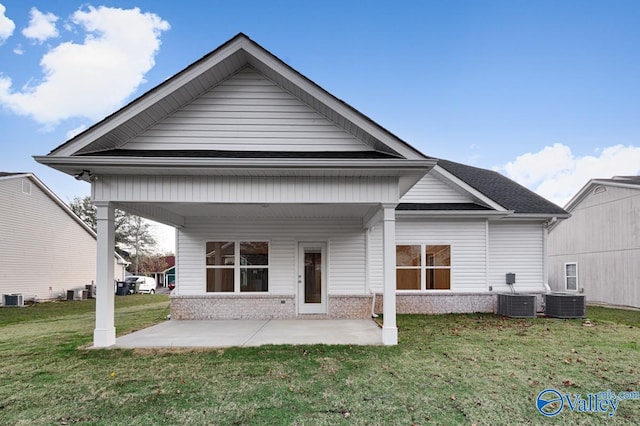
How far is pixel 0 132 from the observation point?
19812mm

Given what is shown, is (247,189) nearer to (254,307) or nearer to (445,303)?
(254,307)

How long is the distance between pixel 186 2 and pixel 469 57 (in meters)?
11.4

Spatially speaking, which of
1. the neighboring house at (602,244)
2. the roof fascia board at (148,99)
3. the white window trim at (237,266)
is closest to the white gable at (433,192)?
the neighboring house at (602,244)

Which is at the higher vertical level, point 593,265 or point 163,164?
point 163,164

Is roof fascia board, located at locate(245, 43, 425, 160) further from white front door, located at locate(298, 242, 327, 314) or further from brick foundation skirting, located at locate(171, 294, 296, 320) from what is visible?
brick foundation skirting, located at locate(171, 294, 296, 320)

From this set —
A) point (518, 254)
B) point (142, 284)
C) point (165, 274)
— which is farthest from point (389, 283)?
point (165, 274)

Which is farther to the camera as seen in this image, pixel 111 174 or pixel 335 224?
pixel 335 224

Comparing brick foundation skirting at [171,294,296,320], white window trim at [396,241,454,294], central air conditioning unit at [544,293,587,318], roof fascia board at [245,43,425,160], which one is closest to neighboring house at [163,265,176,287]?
brick foundation skirting at [171,294,296,320]

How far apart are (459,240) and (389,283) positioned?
550cm

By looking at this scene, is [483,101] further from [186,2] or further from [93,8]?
[93,8]

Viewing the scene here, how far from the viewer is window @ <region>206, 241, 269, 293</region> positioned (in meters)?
10.9

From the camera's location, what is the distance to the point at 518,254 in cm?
1222

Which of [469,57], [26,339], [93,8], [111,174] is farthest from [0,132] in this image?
[469,57]

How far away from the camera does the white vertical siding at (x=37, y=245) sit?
18516 millimetres
